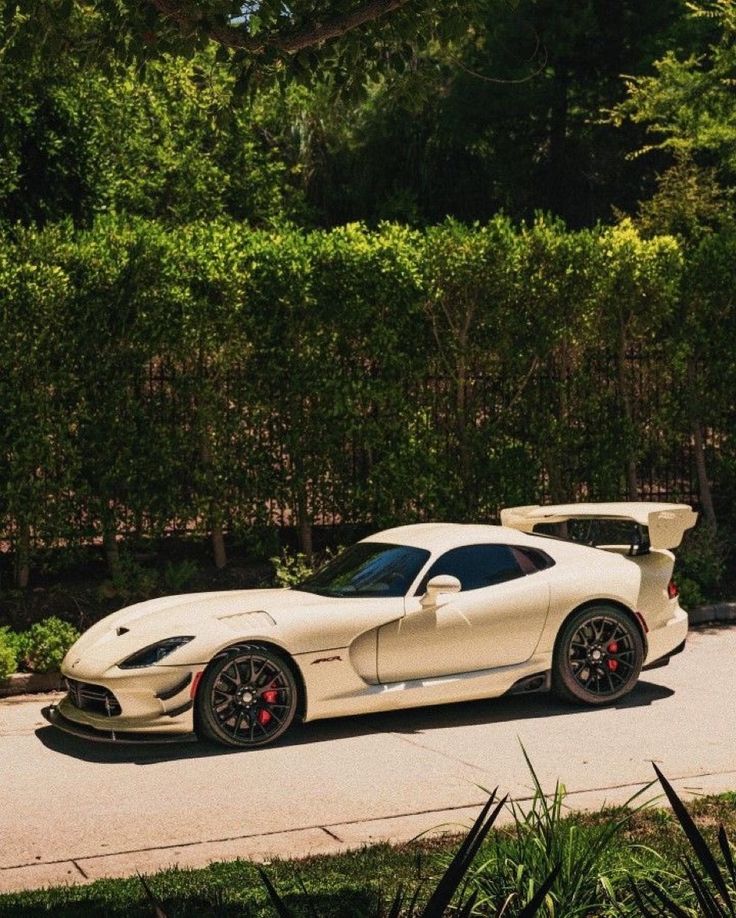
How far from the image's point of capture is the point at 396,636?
34.4ft

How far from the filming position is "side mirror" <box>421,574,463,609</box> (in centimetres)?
1048

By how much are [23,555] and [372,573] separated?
5094 mm

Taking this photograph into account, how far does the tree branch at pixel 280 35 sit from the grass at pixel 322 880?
456 centimetres

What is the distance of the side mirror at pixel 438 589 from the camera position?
10.5m

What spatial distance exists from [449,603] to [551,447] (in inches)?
275

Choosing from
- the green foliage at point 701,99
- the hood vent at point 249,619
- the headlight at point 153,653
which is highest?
the green foliage at point 701,99

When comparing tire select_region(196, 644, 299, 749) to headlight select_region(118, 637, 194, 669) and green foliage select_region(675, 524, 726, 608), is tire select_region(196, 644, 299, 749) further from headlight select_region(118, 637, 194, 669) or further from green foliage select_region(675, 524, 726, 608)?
green foliage select_region(675, 524, 726, 608)

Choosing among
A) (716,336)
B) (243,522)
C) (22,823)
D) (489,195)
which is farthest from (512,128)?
(22,823)

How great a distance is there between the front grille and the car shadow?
0.93ft

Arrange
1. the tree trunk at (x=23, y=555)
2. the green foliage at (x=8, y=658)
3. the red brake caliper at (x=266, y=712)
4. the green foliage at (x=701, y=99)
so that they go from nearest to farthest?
the red brake caliper at (x=266, y=712)
the green foliage at (x=8, y=658)
the tree trunk at (x=23, y=555)
the green foliage at (x=701, y=99)

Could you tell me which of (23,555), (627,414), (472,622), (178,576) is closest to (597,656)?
(472,622)

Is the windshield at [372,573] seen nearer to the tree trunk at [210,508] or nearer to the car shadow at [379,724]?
the car shadow at [379,724]

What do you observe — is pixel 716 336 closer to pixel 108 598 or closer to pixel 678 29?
pixel 108 598

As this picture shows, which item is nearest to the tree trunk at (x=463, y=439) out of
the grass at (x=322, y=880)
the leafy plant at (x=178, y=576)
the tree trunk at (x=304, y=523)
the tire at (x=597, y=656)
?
the tree trunk at (x=304, y=523)
